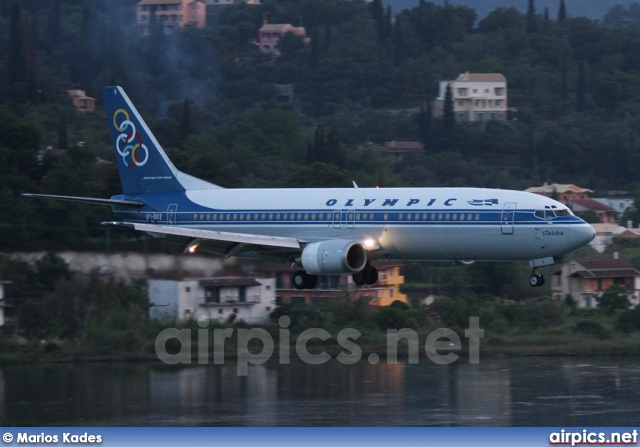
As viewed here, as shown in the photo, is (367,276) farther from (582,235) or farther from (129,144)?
(129,144)

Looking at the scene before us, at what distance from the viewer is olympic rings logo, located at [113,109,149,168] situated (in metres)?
70.2

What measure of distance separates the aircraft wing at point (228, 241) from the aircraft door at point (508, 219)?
33.3 ft

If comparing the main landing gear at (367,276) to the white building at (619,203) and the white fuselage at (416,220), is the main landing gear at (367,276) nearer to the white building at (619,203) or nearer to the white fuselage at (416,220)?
the white fuselage at (416,220)

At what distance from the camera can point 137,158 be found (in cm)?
7025

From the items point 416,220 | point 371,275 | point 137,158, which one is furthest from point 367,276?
point 137,158

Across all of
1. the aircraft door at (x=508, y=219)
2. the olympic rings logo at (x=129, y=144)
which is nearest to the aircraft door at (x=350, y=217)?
the aircraft door at (x=508, y=219)

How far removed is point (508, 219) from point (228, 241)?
13.4 meters

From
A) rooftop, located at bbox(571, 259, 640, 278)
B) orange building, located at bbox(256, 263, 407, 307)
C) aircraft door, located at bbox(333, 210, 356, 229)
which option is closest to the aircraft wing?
aircraft door, located at bbox(333, 210, 356, 229)

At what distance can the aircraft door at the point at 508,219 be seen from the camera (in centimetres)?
5969

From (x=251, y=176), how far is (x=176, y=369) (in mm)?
90217

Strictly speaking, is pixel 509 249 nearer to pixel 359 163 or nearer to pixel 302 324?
pixel 302 324

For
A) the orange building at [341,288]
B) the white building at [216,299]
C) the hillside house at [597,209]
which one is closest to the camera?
the white building at [216,299]

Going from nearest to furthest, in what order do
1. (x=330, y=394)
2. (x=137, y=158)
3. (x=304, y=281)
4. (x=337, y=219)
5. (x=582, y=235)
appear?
(x=582, y=235) → (x=337, y=219) → (x=304, y=281) → (x=137, y=158) → (x=330, y=394)

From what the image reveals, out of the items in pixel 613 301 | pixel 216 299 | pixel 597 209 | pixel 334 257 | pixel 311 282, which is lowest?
pixel 613 301
